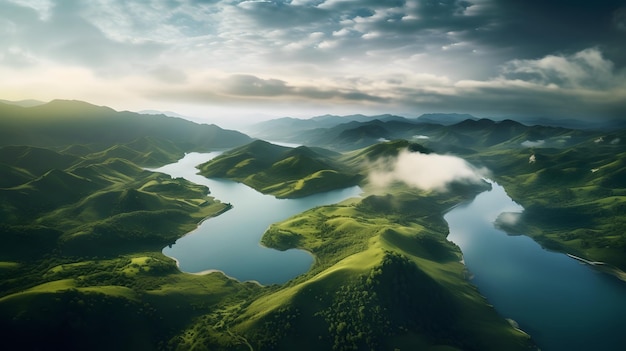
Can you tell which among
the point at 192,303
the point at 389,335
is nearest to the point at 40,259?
the point at 192,303

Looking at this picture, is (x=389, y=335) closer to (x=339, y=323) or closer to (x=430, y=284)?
(x=339, y=323)

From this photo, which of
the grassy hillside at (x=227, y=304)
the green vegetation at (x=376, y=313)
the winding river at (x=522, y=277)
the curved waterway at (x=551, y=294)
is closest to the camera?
the grassy hillside at (x=227, y=304)

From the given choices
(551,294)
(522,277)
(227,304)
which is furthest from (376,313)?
(522,277)

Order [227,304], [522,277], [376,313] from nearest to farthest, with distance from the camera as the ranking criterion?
[376,313]
[227,304]
[522,277]

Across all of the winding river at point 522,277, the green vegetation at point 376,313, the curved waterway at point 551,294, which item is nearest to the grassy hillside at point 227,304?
the green vegetation at point 376,313

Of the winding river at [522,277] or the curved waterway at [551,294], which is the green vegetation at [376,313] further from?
the winding river at [522,277]

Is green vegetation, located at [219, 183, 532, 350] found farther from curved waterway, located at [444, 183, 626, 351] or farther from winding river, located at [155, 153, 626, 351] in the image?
winding river, located at [155, 153, 626, 351]

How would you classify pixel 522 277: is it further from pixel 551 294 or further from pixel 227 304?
pixel 227 304

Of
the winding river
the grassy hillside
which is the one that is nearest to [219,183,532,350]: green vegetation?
the grassy hillside

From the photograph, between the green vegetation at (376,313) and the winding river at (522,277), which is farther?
the winding river at (522,277)
